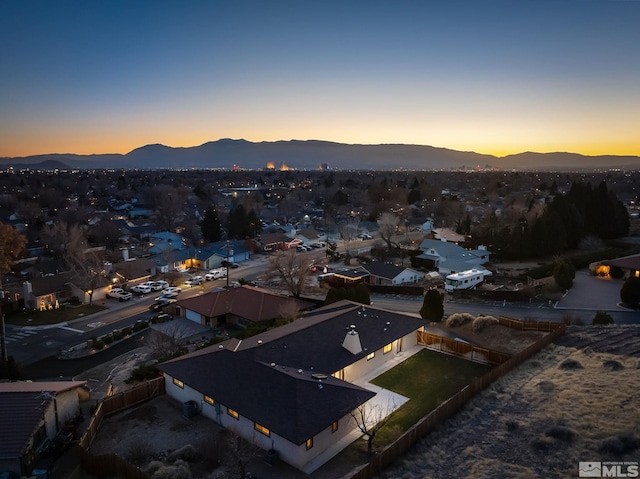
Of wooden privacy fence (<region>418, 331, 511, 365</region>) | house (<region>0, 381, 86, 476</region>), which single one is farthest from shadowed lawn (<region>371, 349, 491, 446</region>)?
house (<region>0, 381, 86, 476</region>)

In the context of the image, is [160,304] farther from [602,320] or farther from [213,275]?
[602,320]

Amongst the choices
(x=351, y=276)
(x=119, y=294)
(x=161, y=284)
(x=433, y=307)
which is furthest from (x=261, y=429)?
(x=161, y=284)

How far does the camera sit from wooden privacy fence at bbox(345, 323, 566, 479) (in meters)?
15.3

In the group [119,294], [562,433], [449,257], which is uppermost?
[562,433]

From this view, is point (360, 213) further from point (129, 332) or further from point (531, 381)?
point (531, 381)

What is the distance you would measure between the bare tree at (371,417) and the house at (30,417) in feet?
41.4

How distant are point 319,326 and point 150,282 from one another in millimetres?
28830

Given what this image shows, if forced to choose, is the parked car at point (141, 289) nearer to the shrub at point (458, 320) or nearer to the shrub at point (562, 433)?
the shrub at point (458, 320)

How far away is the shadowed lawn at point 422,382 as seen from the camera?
20.3m

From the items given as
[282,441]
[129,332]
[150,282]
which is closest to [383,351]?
[282,441]

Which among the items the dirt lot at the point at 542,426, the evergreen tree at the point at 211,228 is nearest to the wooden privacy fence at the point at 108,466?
the dirt lot at the point at 542,426

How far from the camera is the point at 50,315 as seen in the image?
40.0 m

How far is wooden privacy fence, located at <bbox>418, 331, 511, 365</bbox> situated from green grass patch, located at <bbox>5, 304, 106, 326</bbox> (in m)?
29.8

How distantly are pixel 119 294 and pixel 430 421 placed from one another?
36.2 meters
